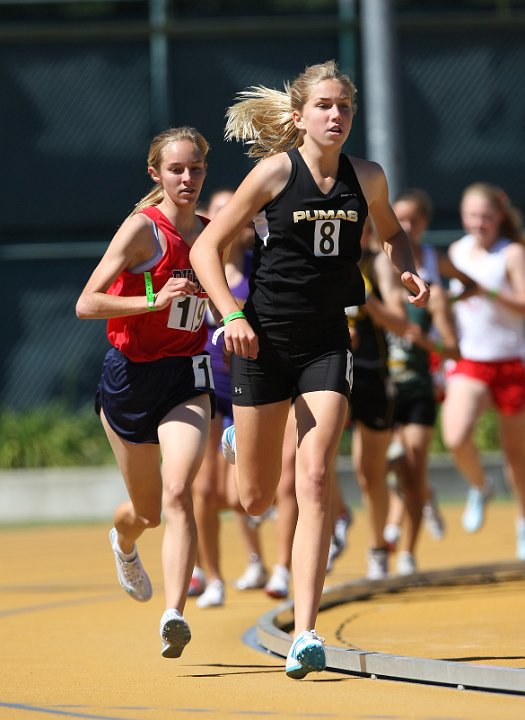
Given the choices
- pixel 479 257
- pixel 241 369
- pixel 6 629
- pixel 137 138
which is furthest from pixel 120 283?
pixel 137 138

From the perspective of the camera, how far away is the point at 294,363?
7039 millimetres

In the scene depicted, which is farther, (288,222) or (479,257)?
(479,257)

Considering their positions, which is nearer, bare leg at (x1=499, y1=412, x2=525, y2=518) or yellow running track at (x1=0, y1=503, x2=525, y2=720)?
yellow running track at (x1=0, y1=503, x2=525, y2=720)

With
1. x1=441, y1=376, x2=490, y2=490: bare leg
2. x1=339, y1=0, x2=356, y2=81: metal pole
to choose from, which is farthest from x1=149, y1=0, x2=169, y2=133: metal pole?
x1=441, y1=376, x2=490, y2=490: bare leg

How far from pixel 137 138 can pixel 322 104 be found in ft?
47.2

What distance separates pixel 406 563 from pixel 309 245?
444 cm

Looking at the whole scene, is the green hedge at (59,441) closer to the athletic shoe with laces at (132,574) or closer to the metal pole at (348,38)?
the metal pole at (348,38)

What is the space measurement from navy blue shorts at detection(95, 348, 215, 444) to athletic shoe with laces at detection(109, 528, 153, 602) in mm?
857

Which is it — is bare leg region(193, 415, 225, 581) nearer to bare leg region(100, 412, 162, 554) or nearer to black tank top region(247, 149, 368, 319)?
bare leg region(100, 412, 162, 554)

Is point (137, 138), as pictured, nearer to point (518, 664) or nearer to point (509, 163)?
point (509, 163)

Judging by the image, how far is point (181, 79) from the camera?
21359 mm

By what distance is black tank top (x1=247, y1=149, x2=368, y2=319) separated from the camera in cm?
691

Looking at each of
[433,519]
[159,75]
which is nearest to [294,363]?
[433,519]

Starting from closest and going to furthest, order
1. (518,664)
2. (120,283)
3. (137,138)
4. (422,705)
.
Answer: (422,705), (518,664), (120,283), (137,138)
